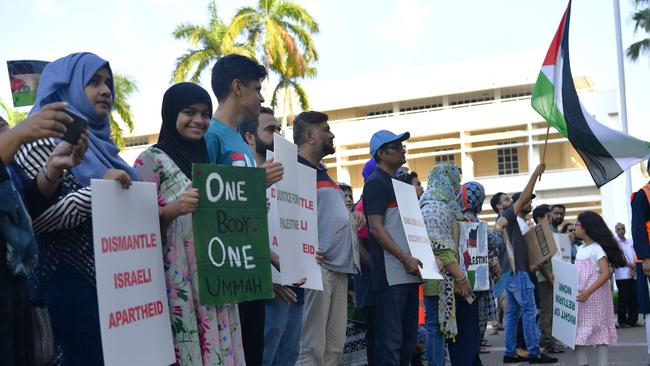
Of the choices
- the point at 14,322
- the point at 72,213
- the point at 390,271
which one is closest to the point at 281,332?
the point at 390,271

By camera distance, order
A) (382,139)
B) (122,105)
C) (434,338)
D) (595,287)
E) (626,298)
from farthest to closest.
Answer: (122,105), (626,298), (595,287), (434,338), (382,139)

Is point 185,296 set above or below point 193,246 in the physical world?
below

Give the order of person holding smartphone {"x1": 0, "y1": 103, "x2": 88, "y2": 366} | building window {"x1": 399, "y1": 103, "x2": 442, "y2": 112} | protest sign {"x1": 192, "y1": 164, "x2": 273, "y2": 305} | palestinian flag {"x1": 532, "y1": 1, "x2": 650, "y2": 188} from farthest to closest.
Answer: building window {"x1": 399, "y1": 103, "x2": 442, "y2": 112}
palestinian flag {"x1": 532, "y1": 1, "x2": 650, "y2": 188}
protest sign {"x1": 192, "y1": 164, "x2": 273, "y2": 305}
person holding smartphone {"x1": 0, "y1": 103, "x2": 88, "y2": 366}

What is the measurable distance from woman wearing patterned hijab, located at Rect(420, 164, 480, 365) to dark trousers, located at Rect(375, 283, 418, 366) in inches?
19.8

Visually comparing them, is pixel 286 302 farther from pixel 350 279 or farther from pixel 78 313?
pixel 350 279

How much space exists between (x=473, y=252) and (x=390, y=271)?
4.12 feet

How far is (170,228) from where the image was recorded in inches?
167

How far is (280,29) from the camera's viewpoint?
3488 centimetres

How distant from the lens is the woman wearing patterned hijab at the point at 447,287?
7.91 m

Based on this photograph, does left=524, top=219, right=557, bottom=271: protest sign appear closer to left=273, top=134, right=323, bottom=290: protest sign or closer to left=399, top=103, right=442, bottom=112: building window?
left=273, top=134, right=323, bottom=290: protest sign

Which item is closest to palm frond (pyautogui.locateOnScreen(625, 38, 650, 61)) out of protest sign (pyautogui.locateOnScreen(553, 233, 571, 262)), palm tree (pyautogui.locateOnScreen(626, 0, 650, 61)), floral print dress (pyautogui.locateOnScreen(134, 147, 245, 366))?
palm tree (pyautogui.locateOnScreen(626, 0, 650, 61))

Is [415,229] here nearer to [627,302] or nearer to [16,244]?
[16,244]

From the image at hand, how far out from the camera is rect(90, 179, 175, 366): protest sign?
355 cm

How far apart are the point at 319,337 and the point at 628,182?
86.6 ft
